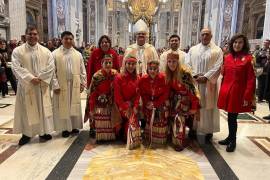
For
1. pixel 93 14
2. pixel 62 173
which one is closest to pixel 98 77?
pixel 62 173

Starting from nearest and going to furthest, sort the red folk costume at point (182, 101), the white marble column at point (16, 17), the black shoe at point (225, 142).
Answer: the red folk costume at point (182, 101) < the black shoe at point (225, 142) < the white marble column at point (16, 17)

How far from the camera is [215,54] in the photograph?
12.7 ft

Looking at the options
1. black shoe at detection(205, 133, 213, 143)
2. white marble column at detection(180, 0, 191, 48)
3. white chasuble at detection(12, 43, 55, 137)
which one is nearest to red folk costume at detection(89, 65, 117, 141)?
white chasuble at detection(12, 43, 55, 137)

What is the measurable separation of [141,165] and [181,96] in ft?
3.93

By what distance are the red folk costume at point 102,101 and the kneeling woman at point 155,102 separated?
50 centimetres

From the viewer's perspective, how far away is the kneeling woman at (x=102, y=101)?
3809 mm

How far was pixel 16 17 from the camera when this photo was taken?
985 cm

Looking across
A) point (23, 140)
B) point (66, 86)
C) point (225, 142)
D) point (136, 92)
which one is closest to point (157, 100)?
point (136, 92)

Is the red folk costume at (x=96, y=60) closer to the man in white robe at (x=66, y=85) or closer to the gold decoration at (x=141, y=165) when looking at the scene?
the man in white robe at (x=66, y=85)

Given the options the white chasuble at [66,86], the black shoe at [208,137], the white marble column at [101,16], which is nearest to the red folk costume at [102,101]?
the white chasuble at [66,86]

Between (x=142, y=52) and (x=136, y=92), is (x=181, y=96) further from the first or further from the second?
(x=142, y=52)

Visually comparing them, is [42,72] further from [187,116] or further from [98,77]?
[187,116]

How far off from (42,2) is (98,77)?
1276cm

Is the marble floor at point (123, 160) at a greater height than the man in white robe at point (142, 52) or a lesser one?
lesser
